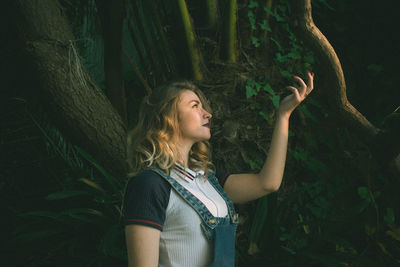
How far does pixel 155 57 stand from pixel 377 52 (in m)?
1.36

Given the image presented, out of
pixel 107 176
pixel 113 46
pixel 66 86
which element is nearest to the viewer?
pixel 66 86

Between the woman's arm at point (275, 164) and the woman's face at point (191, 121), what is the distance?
0.23 m

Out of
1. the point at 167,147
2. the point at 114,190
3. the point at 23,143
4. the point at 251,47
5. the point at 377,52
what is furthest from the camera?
the point at 23,143

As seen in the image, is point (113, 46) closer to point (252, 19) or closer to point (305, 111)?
point (252, 19)

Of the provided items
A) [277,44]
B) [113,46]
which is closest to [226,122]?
[277,44]

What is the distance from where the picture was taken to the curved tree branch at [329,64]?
1244 millimetres

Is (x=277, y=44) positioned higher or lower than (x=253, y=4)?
lower

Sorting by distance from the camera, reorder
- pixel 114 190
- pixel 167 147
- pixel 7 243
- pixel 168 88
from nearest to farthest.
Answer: pixel 167 147 → pixel 168 88 → pixel 114 190 → pixel 7 243

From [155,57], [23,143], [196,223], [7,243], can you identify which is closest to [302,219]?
[196,223]

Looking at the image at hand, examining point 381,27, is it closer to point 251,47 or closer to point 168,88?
point 251,47

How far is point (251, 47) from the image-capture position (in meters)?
1.81

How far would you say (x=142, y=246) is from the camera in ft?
3.25

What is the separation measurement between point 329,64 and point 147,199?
81 cm

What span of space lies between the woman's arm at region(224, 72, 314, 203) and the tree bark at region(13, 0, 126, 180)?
622 mm
